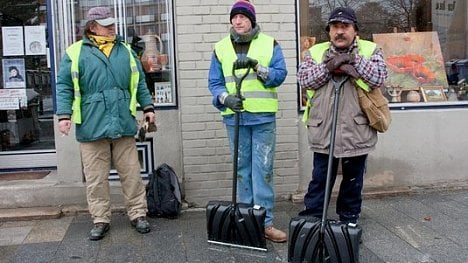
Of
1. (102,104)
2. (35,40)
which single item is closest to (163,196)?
(102,104)

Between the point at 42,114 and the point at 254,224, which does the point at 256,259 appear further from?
the point at 42,114

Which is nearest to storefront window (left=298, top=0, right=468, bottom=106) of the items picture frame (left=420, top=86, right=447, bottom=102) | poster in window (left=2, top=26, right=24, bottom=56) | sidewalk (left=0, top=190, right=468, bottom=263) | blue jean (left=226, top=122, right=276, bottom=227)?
picture frame (left=420, top=86, right=447, bottom=102)

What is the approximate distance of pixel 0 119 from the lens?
22.0 feet

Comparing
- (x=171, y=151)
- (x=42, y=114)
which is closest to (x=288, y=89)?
(x=171, y=151)

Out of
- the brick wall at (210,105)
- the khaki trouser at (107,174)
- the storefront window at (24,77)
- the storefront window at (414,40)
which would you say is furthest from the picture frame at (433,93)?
the storefront window at (24,77)

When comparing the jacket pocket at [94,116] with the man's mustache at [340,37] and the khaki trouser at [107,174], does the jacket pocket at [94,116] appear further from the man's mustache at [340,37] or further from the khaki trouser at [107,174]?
the man's mustache at [340,37]

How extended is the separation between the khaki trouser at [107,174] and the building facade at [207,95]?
2.34ft

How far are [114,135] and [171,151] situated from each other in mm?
1169

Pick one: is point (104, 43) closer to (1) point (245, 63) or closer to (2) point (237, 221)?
(1) point (245, 63)

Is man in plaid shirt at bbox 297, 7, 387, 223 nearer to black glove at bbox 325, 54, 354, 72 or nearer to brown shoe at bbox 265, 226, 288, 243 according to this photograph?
black glove at bbox 325, 54, 354, 72

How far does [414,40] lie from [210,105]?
247 cm

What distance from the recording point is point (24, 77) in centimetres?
659

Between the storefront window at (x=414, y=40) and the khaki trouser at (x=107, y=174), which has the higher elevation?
the storefront window at (x=414, y=40)

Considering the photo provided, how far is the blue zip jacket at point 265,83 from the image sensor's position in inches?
179
